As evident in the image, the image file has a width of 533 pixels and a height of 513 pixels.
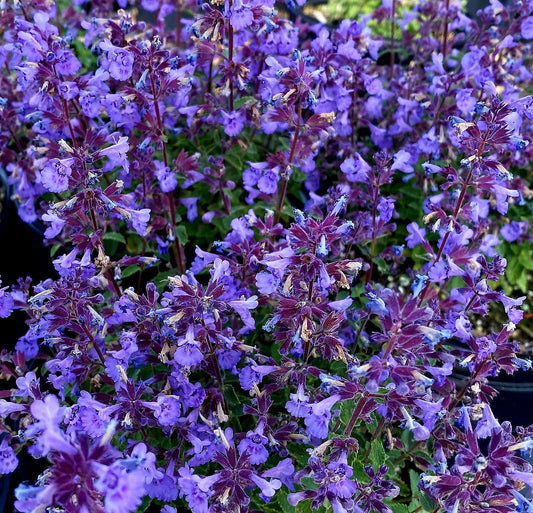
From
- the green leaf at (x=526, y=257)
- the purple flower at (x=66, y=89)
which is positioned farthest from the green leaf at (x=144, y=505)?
the green leaf at (x=526, y=257)

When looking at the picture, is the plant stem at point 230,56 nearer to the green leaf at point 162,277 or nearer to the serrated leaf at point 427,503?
the green leaf at point 162,277

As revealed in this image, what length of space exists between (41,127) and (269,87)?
2.97 ft

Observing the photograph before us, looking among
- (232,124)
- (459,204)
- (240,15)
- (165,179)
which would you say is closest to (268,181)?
(232,124)

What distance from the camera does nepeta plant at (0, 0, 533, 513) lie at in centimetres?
176

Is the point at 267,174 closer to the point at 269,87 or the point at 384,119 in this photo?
the point at 269,87

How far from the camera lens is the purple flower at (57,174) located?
6.23 ft

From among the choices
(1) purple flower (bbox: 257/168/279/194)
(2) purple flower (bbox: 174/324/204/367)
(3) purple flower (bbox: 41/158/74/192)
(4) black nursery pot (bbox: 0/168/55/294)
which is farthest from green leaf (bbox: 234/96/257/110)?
(4) black nursery pot (bbox: 0/168/55/294)

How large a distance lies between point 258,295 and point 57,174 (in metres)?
0.80

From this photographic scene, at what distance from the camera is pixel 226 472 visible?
5.86 feet

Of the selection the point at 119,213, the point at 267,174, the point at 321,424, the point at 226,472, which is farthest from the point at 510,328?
the point at 119,213

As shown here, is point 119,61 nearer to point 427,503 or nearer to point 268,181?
point 268,181

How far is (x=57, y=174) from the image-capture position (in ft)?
6.28

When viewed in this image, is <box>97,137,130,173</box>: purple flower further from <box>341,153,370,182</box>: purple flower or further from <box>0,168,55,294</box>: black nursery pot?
<box>0,168,55,294</box>: black nursery pot

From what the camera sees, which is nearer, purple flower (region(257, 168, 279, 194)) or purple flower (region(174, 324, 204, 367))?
purple flower (region(174, 324, 204, 367))
